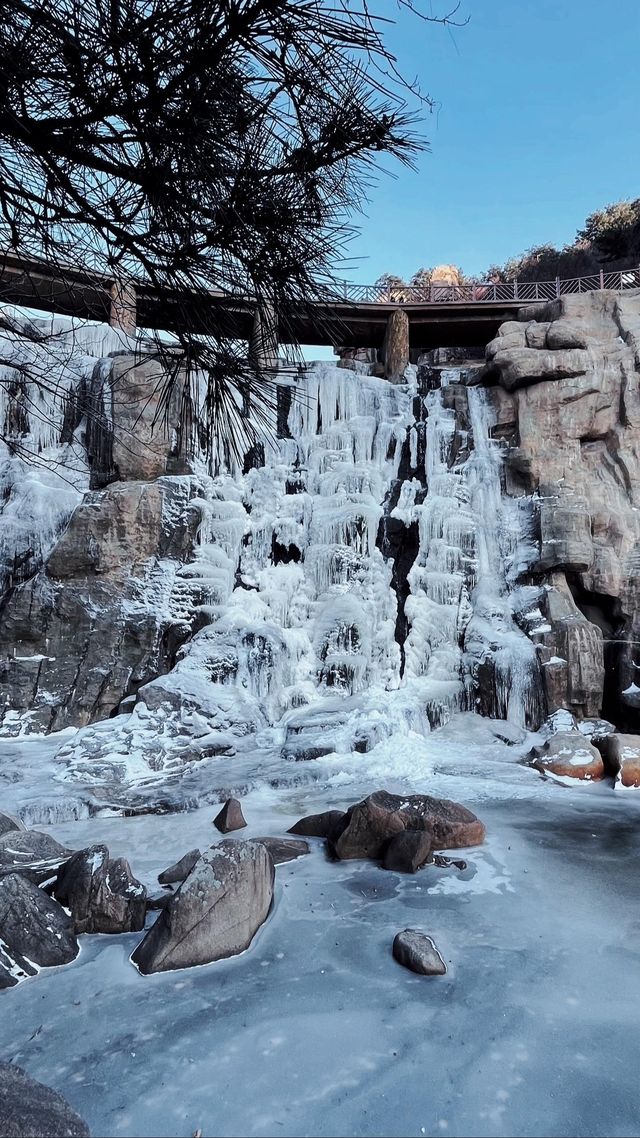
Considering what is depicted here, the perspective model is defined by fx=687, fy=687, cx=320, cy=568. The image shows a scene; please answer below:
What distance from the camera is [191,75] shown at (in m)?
1.80

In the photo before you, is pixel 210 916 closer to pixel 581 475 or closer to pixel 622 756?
pixel 622 756

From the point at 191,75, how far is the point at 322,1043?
121 inches

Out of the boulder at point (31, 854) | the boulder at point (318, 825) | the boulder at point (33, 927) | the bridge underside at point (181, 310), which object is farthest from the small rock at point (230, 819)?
the bridge underside at point (181, 310)

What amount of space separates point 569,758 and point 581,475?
5248 millimetres

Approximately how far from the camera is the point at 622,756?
6.72 meters

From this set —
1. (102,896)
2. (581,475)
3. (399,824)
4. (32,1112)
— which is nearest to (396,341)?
(581,475)

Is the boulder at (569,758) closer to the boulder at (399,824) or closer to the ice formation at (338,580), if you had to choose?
the ice formation at (338,580)

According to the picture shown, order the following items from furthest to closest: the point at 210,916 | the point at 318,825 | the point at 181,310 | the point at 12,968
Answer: the point at 318,825 → the point at 210,916 → the point at 12,968 → the point at 181,310

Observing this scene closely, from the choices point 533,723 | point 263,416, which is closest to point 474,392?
point 533,723

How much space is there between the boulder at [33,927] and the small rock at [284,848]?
56.7 inches

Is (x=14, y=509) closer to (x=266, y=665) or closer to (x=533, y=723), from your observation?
(x=266, y=665)

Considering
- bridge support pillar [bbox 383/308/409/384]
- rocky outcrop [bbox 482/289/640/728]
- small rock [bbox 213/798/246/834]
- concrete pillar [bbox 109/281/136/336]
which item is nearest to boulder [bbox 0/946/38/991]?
small rock [bbox 213/798/246/834]

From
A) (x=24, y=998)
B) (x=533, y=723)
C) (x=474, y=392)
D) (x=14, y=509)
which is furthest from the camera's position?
(x=474, y=392)

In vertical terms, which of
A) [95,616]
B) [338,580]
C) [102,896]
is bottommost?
[102,896]
